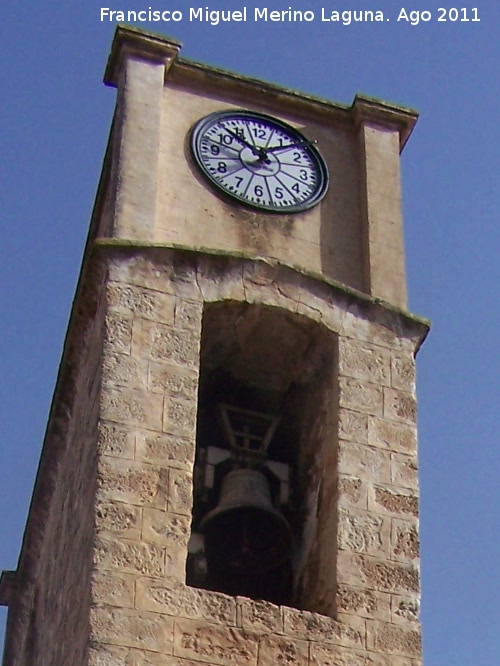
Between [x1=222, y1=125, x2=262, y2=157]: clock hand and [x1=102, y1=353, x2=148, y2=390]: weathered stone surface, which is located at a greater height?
[x1=222, y1=125, x2=262, y2=157]: clock hand

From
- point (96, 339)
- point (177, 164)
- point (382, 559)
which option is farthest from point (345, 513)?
point (177, 164)

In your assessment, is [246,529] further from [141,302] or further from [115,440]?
[141,302]

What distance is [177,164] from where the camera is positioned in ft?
47.9

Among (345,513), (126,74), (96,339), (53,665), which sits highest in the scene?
(126,74)

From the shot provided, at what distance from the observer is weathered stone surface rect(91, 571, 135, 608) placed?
37.8 feet

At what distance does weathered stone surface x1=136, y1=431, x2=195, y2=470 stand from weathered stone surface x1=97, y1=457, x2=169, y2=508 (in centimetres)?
8

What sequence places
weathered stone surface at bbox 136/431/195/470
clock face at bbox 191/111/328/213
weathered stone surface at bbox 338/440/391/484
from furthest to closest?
clock face at bbox 191/111/328/213, weathered stone surface at bbox 338/440/391/484, weathered stone surface at bbox 136/431/195/470

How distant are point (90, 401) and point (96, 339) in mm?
498

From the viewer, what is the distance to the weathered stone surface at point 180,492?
39.9 ft

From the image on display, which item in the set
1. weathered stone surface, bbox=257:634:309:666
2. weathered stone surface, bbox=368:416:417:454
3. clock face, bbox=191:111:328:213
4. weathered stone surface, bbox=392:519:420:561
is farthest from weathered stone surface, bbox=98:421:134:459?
clock face, bbox=191:111:328:213

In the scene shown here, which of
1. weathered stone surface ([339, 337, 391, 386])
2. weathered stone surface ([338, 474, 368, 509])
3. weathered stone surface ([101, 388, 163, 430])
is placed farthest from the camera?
weathered stone surface ([339, 337, 391, 386])

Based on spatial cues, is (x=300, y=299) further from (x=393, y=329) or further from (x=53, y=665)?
(x=53, y=665)

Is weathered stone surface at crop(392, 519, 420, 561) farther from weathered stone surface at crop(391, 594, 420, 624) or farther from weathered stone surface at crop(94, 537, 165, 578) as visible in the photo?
weathered stone surface at crop(94, 537, 165, 578)

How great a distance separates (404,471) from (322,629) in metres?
1.50
